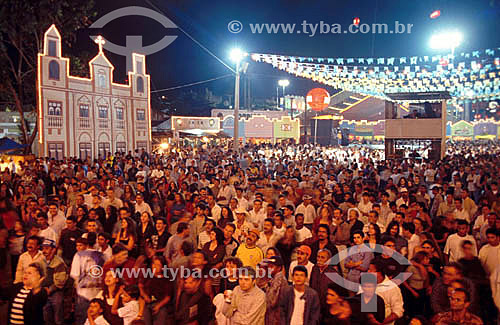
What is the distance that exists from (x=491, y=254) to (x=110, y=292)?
14.7 ft

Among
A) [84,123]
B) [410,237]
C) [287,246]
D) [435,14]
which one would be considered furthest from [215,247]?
[84,123]

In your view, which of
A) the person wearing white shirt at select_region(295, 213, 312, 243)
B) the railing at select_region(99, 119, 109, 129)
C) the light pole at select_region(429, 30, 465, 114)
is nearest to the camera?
the person wearing white shirt at select_region(295, 213, 312, 243)

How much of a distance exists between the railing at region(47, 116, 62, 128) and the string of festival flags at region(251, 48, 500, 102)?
12634mm

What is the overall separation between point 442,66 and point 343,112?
23.6 metres

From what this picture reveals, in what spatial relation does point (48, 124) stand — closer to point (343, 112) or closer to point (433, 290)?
point (433, 290)

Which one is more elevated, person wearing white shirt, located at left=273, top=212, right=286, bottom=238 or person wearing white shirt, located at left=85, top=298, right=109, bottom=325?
person wearing white shirt, located at left=273, top=212, right=286, bottom=238

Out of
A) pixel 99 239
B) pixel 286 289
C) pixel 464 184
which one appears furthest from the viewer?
pixel 464 184

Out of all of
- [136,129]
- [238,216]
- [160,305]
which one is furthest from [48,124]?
[160,305]

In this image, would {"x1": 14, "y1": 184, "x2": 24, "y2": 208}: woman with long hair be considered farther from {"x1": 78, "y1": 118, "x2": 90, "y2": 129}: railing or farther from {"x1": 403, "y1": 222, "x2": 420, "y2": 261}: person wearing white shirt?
{"x1": 78, "y1": 118, "x2": 90, "y2": 129}: railing

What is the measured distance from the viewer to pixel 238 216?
6570 mm

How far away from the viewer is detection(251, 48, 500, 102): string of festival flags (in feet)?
46.8

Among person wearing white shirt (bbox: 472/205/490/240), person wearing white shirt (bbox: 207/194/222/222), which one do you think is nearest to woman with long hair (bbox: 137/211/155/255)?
person wearing white shirt (bbox: 207/194/222/222)

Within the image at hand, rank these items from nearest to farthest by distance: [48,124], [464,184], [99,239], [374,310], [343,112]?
1. [374,310]
2. [99,239]
3. [464,184]
4. [48,124]
5. [343,112]

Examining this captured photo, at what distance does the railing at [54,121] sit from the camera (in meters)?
22.5
